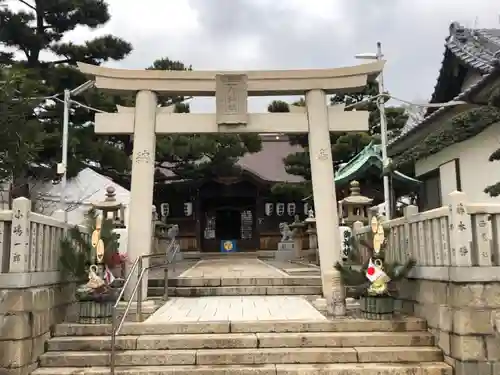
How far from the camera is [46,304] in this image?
7.03 meters

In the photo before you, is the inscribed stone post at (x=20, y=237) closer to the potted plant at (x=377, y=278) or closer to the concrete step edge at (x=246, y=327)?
the concrete step edge at (x=246, y=327)

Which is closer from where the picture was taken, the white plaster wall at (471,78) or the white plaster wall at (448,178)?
the white plaster wall at (471,78)

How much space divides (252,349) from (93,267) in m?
2.65

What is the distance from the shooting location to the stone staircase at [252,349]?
20.7 feet

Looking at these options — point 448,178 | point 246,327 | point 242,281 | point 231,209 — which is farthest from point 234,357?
point 231,209

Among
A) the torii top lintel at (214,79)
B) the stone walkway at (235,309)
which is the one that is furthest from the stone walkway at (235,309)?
the torii top lintel at (214,79)

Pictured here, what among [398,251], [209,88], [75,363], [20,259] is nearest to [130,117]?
[209,88]

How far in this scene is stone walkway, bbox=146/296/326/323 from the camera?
25.7 feet

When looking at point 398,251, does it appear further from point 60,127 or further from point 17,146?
point 60,127

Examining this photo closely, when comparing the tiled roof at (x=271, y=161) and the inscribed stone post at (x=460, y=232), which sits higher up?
the tiled roof at (x=271, y=161)

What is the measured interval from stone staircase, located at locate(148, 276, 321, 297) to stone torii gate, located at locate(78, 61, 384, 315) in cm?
193

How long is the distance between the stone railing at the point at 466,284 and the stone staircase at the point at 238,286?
4.26 meters

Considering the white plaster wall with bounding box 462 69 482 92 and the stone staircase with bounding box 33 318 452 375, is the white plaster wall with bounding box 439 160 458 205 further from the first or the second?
the stone staircase with bounding box 33 318 452 375

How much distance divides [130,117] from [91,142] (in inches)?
442
